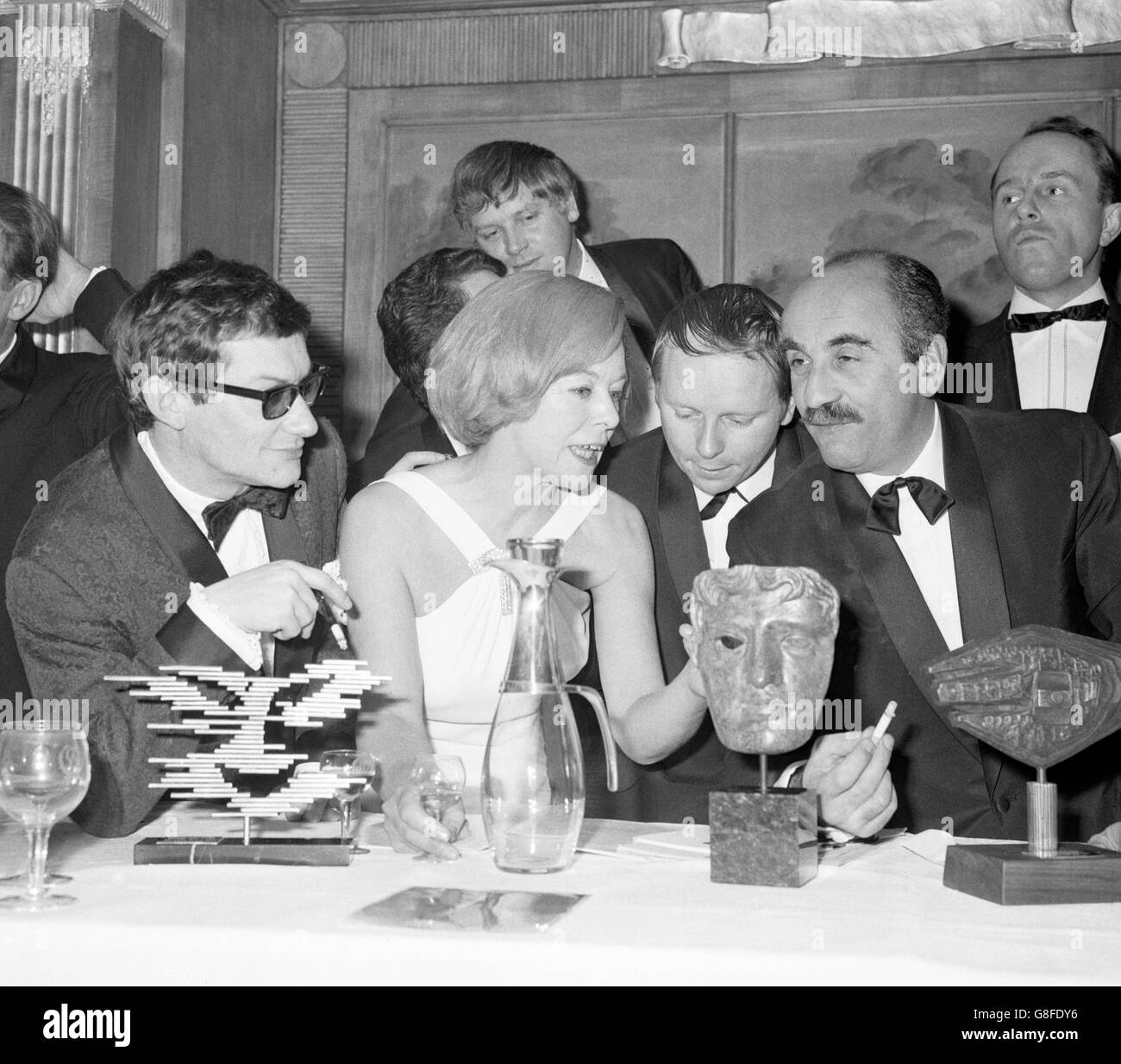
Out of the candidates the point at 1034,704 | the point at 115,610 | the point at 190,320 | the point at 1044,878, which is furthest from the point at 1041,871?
the point at 190,320

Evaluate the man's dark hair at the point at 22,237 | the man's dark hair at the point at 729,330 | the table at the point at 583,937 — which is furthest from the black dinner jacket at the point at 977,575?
the man's dark hair at the point at 22,237

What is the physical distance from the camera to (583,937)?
5.25 feet

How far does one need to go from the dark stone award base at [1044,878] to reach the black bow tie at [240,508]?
1.59 meters

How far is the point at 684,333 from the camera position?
10.3 ft

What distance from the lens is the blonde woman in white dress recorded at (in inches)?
108

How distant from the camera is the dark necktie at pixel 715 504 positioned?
3242 millimetres

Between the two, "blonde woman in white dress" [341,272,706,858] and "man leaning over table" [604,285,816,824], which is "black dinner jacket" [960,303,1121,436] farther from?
"blonde woman in white dress" [341,272,706,858]

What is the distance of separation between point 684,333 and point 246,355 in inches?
38.1

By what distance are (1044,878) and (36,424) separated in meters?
2.97

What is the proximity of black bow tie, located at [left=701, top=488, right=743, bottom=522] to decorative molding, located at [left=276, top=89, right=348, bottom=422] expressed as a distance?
3.07 metres

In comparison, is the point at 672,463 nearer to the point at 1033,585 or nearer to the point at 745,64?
the point at 1033,585

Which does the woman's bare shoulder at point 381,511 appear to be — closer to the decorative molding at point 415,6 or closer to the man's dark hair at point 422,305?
the man's dark hair at point 422,305

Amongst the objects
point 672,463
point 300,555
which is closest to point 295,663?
point 300,555

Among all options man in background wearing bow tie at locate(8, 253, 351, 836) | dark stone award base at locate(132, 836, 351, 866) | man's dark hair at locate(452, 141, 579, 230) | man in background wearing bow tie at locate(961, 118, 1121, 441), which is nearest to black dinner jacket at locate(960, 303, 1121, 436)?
man in background wearing bow tie at locate(961, 118, 1121, 441)
